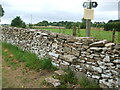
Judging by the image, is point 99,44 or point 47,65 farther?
point 47,65

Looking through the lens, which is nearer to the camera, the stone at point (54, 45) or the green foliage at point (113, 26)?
the stone at point (54, 45)

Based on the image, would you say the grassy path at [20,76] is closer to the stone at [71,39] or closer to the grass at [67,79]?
the grass at [67,79]

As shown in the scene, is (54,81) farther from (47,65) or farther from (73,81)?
(47,65)

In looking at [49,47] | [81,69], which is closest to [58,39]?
[49,47]

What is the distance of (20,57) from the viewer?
649cm

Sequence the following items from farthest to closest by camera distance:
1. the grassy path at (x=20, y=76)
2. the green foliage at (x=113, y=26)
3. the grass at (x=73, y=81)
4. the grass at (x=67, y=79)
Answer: the green foliage at (x=113, y=26)
the grassy path at (x=20, y=76)
the grass at (x=67, y=79)
the grass at (x=73, y=81)

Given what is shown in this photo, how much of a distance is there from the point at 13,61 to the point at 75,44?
10.0ft

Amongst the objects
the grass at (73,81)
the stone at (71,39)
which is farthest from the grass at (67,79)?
the stone at (71,39)

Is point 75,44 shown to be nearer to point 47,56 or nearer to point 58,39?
point 58,39

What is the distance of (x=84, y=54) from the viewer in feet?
13.3

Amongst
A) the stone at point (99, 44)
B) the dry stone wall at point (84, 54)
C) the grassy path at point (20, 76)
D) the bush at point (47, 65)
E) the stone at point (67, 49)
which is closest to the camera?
the dry stone wall at point (84, 54)

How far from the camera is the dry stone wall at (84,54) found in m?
3.42

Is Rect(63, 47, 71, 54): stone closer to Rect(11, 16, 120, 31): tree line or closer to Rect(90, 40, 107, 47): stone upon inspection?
Rect(90, 40, 107, 47): stone

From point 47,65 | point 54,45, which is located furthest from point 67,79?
point 54,45
